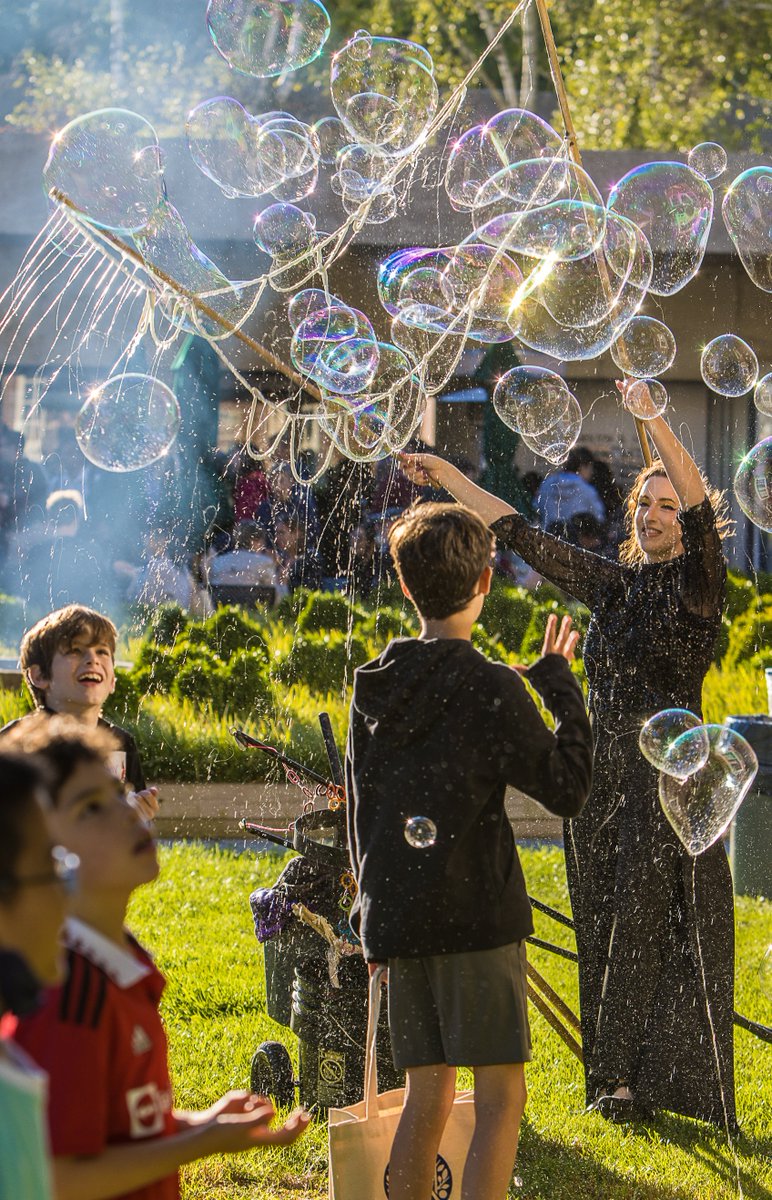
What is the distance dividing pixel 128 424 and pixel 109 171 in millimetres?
720

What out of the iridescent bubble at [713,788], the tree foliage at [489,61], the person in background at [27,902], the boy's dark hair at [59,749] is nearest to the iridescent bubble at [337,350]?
the iridescent bubble at [713,788]

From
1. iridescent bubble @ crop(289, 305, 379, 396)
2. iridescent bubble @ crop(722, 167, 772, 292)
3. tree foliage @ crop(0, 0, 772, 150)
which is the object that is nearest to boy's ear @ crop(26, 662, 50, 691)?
iridescent bubble @ crop(289, 305, 379, 396)

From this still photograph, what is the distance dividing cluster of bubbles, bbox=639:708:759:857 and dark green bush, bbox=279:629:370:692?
4897mm

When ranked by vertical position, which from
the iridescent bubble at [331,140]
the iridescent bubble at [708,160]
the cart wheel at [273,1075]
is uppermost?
the iridescent bubble at [331,140]

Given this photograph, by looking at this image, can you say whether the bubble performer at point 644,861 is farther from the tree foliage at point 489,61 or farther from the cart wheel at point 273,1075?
the tree foliage at point 489,61

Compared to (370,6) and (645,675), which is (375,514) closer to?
(645,675)

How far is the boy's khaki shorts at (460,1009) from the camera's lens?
2449 millimetres

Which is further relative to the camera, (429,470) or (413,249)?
(413,249)

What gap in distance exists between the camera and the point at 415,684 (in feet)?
8.20

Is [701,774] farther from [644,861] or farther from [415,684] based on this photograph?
[415,684]

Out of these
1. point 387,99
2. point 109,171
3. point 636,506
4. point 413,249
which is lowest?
point 636,506

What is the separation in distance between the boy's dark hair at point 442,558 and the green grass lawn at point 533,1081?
1.58 meters

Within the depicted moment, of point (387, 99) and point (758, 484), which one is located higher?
point (387, 99)

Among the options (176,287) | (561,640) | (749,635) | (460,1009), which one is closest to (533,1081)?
(460,1009)
